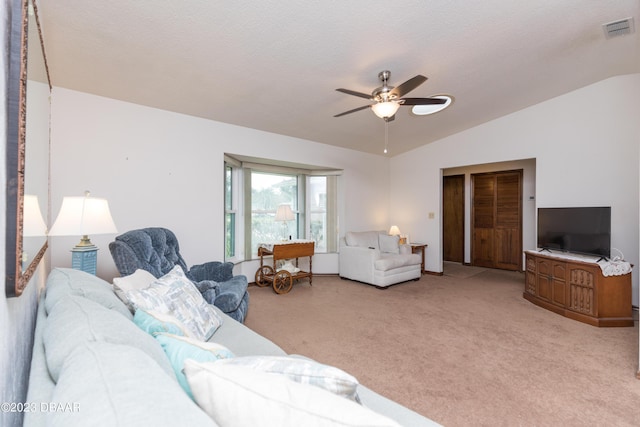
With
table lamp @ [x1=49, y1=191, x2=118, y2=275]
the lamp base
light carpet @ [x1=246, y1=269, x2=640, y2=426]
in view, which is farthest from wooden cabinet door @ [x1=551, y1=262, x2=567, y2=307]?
the lamp base

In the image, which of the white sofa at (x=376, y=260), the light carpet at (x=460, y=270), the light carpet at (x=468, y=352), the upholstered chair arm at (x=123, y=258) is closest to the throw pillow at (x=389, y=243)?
the white sofa at (x=376, y=260)

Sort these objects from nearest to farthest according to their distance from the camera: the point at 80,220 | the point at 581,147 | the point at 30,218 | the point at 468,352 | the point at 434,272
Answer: the point at 30,218
the point at 80,220
the point at 468,352
the point at 581,147
the point at 434,272

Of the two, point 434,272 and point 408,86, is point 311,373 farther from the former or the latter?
point 434,272

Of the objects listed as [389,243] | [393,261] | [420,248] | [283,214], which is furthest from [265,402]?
[420,248]

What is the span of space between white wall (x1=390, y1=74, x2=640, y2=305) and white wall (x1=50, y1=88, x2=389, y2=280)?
3388 millimetres

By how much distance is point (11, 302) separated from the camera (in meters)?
0.76

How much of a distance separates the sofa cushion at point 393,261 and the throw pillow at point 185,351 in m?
3.78

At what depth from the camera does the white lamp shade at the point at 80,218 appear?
5.67 feet

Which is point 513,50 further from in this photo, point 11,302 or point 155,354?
point 11,302

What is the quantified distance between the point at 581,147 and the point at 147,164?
5.49m

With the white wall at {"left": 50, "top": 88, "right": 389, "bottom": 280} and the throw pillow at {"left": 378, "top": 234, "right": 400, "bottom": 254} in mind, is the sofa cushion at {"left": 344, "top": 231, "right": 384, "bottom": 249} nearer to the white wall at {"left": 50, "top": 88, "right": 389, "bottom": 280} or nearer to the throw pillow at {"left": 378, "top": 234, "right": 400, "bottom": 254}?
the throw pillow at {"left": 378, "top": 234, "right": 400, "bottom": 254}

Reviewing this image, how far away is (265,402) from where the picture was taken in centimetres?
58

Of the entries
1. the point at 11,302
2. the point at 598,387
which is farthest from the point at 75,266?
the point at 598,387

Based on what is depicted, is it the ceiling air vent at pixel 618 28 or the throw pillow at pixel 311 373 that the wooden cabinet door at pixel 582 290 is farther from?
the throw pillow at pixel 311 373
